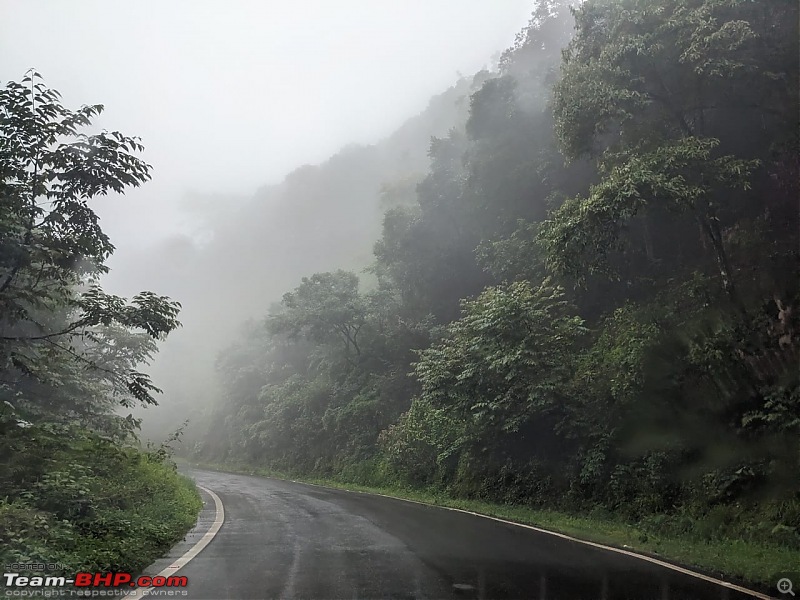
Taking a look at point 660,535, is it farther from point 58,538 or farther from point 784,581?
point 58,538

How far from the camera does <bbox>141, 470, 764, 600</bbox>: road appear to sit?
19.2ft

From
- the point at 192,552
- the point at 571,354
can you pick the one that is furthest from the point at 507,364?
the point at 192,552

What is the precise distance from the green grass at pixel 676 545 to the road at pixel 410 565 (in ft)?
2.18

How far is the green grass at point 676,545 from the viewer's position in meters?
6.94

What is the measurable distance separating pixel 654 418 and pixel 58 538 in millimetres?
10840

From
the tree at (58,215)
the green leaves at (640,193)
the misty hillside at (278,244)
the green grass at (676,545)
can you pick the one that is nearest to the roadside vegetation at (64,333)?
the tree at (58,215)

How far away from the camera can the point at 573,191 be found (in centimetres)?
2231

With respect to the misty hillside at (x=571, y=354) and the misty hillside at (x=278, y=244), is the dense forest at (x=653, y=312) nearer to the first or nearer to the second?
the misty hillside at (x=571, y=354)

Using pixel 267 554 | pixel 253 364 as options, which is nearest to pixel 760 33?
pixel 267 554

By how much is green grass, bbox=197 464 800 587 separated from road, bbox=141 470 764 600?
0.66m

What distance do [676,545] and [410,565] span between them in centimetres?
449

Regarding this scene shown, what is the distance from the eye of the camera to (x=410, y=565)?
23.2 feet

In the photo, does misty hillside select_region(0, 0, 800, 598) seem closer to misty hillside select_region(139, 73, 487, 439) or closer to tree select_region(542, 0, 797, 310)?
tree select_region(542, 0, 797, 310)

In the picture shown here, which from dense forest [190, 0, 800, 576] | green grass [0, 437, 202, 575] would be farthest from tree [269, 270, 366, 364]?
green grass [0, 437, 202, 575]
